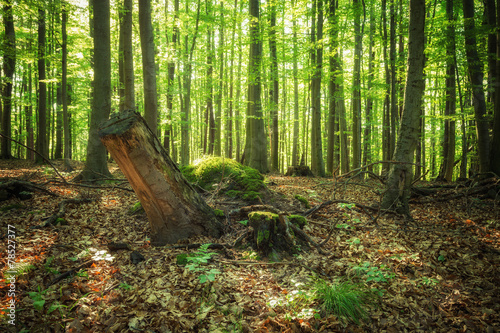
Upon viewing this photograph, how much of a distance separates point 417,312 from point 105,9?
9655 millimetres

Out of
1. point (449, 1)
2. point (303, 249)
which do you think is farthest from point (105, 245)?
point (449, 1)

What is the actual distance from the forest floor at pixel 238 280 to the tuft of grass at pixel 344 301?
0.07 meters

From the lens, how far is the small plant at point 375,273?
327 cm

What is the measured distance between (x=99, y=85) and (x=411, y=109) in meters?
8.09

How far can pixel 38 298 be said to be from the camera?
2537 millimetres

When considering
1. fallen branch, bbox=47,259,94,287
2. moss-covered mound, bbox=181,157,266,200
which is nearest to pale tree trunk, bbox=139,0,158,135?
moss-covered mound, bbox=181,157,266,200

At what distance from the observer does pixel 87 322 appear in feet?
7.89

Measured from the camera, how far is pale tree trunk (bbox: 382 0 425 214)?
17.9 feet

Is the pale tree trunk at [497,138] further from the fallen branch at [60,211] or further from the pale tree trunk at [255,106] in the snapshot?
the fallen branch at [60,211]

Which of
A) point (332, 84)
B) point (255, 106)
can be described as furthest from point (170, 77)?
point (332, 84)

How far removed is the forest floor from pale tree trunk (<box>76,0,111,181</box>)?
2.57 metres

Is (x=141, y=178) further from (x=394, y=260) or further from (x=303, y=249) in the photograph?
(x=394, y=260)

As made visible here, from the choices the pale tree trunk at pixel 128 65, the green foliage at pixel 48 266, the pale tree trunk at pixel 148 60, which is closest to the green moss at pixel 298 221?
the green foliage at pixel 48 266

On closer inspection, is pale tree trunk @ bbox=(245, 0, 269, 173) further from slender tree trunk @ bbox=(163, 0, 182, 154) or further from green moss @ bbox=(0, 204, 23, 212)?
green moss @ bbox=(0, 204, 23, 212)
